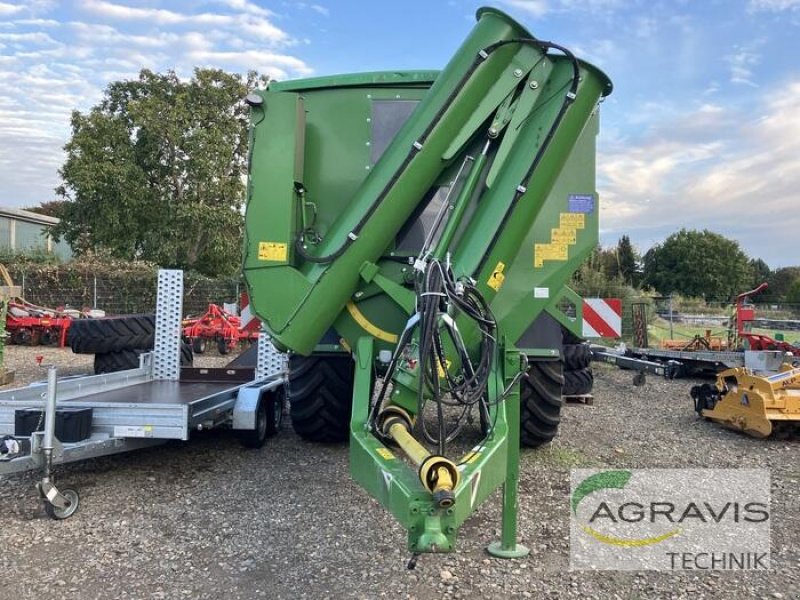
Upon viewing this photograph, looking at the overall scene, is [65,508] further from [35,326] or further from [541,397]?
[35,326]

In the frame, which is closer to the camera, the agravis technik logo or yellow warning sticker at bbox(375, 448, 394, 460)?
yellow warning sticker at bbox(375, 448, 394, 460)

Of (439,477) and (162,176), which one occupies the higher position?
(162,176)

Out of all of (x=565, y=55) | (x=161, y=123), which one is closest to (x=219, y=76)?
(x=161, y=123)

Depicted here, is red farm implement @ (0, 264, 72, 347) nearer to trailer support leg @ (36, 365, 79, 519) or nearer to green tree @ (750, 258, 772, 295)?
trailer support leg @ (36, 365, 79, 519)

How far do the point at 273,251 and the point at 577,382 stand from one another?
5158mm

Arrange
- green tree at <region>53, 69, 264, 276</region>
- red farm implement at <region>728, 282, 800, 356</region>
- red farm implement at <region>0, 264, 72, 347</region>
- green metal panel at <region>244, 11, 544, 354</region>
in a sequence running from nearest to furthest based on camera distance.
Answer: green metal panel at <region>244, 11, 544, 354</region>, red farm implement at <region>728, 282, 800, 356</region>, red farm implement at <region>0, 264, 72, 347</region>, green tree at <region>53, 69, 264, 276</region>

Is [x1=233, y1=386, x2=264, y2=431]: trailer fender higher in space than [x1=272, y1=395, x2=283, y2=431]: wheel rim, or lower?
higher

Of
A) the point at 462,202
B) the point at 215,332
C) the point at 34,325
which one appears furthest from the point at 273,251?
the point at 34,325

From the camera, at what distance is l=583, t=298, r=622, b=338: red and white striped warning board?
20.7ft

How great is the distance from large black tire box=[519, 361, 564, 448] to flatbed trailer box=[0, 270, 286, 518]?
219 cm

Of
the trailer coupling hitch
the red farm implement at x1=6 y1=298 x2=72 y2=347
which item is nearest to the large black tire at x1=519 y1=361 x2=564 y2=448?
the trailer coupling hitch

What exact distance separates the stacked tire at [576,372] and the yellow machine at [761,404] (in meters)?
1.61

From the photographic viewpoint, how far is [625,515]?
396 centimetres

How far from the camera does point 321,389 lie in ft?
16.5
